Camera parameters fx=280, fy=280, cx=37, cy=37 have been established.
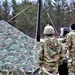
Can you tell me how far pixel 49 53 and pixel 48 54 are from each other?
0.02 metres

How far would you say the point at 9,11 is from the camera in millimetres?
32906

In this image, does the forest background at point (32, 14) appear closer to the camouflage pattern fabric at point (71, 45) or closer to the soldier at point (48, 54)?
the camouflage pattern fabric at point (71, 45)

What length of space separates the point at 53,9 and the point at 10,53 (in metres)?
28.3

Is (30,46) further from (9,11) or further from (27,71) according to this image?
(9,11)

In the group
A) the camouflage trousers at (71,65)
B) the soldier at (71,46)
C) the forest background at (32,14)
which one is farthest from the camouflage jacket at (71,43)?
the forest background at (32,14)

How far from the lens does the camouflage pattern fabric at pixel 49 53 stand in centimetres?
383

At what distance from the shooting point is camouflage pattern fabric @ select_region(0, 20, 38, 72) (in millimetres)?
5445

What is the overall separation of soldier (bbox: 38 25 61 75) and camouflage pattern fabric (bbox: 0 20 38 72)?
151cm

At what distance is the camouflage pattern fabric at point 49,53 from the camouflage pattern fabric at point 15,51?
1522 mm

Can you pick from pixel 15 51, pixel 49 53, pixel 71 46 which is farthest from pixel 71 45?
pixel 15 51

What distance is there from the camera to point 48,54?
12.6ft

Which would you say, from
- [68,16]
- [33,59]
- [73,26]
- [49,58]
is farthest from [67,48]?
[68,16]

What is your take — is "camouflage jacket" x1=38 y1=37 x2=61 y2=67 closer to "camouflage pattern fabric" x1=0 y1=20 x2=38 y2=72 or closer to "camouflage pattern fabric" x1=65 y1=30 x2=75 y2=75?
"camouflage pattern fabric" x1=65 y1=30 x2=75 y2=75

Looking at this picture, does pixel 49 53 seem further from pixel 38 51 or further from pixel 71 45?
pixel 71 45
